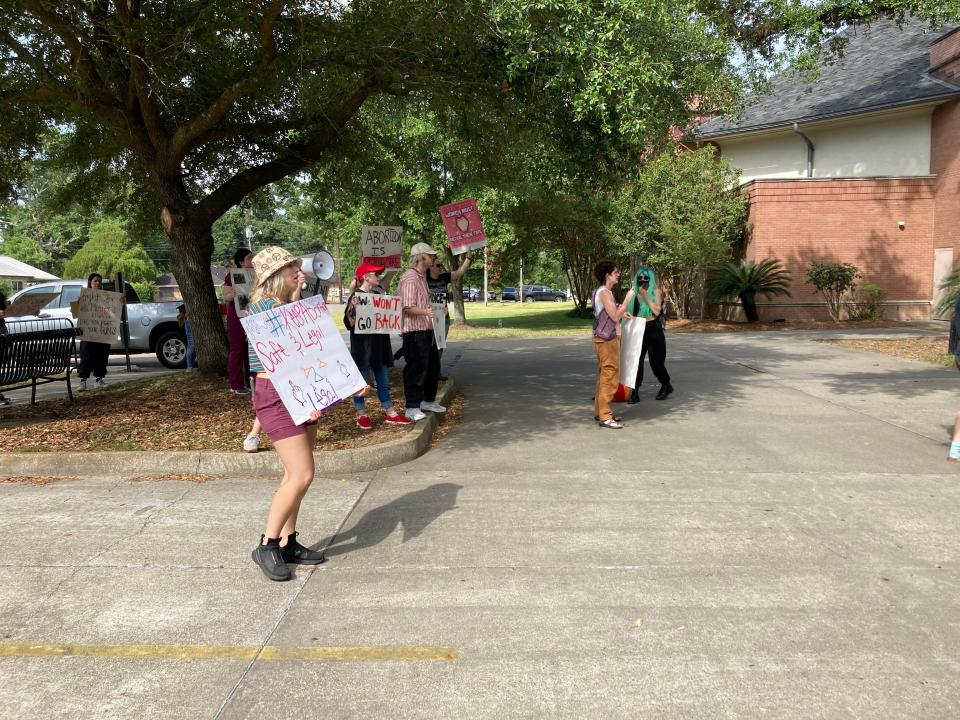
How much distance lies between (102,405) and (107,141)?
4.88 meters

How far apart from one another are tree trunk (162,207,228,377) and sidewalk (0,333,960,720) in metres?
4.37

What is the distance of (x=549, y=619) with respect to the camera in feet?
13.0

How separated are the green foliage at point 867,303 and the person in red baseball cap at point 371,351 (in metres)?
18.6

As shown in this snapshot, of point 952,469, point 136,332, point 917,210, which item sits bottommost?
point 952,469

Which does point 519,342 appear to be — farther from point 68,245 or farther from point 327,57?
point 68,245

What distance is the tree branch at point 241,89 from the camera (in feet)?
25.5

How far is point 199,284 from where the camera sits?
10.8 metres

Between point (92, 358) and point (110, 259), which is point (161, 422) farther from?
point (110, 259)

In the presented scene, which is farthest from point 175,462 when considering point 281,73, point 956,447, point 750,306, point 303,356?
point 750,306

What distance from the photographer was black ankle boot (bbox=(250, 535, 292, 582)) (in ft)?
14.7

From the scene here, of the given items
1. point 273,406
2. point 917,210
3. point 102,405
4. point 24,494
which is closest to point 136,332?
point 102,405

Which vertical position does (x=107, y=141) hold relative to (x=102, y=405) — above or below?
above

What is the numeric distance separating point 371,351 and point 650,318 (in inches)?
146

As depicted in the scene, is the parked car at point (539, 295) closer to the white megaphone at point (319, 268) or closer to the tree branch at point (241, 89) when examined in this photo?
the white megaphone at point (319, 268)
